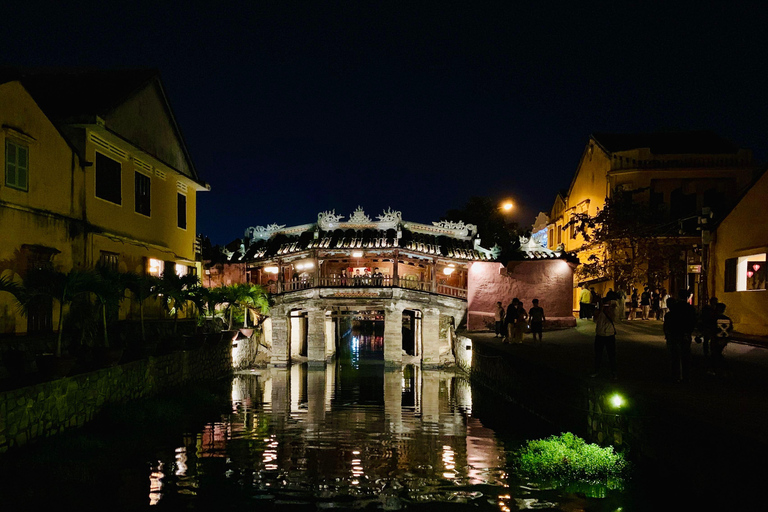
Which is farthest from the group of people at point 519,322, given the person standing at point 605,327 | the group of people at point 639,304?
the person standing at point 605,327

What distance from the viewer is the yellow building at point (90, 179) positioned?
578 inches

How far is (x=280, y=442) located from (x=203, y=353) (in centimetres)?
951

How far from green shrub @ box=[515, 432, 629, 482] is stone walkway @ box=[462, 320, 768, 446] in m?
1.14

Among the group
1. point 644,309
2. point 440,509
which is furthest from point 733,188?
point 440,509

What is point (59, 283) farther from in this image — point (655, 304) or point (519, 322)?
point (655, 304)

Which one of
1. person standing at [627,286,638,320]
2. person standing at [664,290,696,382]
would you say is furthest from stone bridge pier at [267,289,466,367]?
person standing at [664,290,696,382]

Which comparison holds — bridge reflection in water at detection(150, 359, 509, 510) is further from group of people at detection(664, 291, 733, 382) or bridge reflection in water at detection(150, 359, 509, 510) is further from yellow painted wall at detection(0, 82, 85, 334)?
yellow painted wall at detection(0, 82, 85, 334)

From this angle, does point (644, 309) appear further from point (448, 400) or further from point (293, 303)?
point (293, 303)

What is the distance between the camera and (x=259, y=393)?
2139 centimetres

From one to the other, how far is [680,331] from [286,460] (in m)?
7.98

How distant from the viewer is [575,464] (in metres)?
10.1

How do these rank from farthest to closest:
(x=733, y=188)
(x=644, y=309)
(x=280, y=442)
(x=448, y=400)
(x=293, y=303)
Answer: (x=293, y=303) < (x=733, y=188) < (x=644, y=309) < (x=448, y=400) < (x=280, y=442)

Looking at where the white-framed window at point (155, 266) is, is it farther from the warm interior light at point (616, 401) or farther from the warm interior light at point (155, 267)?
the warm interior light at point (616, 401)

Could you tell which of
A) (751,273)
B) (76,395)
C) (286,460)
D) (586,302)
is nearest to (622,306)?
(586,302)
